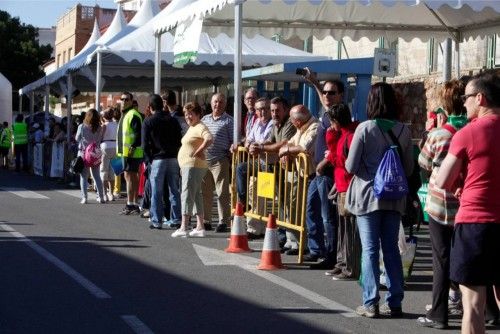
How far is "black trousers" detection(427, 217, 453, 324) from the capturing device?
863 cm

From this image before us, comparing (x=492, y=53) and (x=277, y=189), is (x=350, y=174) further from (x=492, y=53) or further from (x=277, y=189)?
(x=492, y=53)

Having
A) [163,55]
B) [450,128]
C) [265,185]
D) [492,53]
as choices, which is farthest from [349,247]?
[492,53]

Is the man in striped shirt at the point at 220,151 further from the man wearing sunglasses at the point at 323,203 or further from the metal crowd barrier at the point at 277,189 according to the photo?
the man wearing sunglasses at the point at 323,203

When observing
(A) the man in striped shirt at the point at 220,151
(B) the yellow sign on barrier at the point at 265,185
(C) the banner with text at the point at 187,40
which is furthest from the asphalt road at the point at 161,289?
(C) the banner with text at the point at 187,40

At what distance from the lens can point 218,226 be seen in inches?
632

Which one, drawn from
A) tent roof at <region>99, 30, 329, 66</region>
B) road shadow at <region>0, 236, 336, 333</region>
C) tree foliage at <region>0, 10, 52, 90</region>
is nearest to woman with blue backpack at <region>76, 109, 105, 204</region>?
tent roof at <region>99, 30, 329, 66</region>

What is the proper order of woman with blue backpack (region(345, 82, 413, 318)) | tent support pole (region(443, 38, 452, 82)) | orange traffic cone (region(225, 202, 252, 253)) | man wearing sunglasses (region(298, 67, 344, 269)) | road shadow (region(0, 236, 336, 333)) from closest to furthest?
road shadow (region(0, 236, 336, 333)), woman with blue backpack (region(345, 82, 413, 318)), man wearing sunglasses (region(298, 67, 344, 269)), orange traffic cone (region(225, 202, 252, 253)), tent support pole (region(443, 38, 452, 82))

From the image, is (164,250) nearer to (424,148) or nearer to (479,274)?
(424,148)

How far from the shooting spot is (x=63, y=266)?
1207cm

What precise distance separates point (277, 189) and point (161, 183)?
3290mm

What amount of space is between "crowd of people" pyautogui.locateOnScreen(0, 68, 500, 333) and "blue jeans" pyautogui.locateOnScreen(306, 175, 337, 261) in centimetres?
1

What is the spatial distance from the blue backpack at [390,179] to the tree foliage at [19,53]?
78.4 metres

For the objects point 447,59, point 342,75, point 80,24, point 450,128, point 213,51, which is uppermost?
point 80,24

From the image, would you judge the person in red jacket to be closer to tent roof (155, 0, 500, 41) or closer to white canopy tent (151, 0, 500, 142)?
white canopy tent (151, 0, 500, 142)
